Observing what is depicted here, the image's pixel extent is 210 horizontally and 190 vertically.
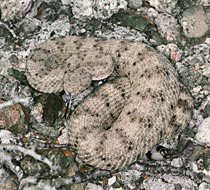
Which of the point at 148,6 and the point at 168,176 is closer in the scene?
the point at 168,176

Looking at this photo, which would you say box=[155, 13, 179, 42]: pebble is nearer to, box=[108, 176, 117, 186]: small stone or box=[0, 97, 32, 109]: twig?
box=[0, 97, 32, 109]: twig

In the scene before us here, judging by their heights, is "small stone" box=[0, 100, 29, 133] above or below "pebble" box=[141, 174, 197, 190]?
above

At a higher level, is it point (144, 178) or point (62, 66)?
point (62, 66)

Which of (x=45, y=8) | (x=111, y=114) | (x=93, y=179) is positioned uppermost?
(x=45, y=8)

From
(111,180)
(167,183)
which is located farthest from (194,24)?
(111,180)

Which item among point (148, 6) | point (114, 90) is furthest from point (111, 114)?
point (148, 6)

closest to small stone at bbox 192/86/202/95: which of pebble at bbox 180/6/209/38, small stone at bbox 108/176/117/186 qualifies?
pebble at bbox 180/6/209/38

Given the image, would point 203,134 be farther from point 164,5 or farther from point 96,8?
point 96,8

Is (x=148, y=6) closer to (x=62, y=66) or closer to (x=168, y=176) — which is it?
(x=62, y=66)
